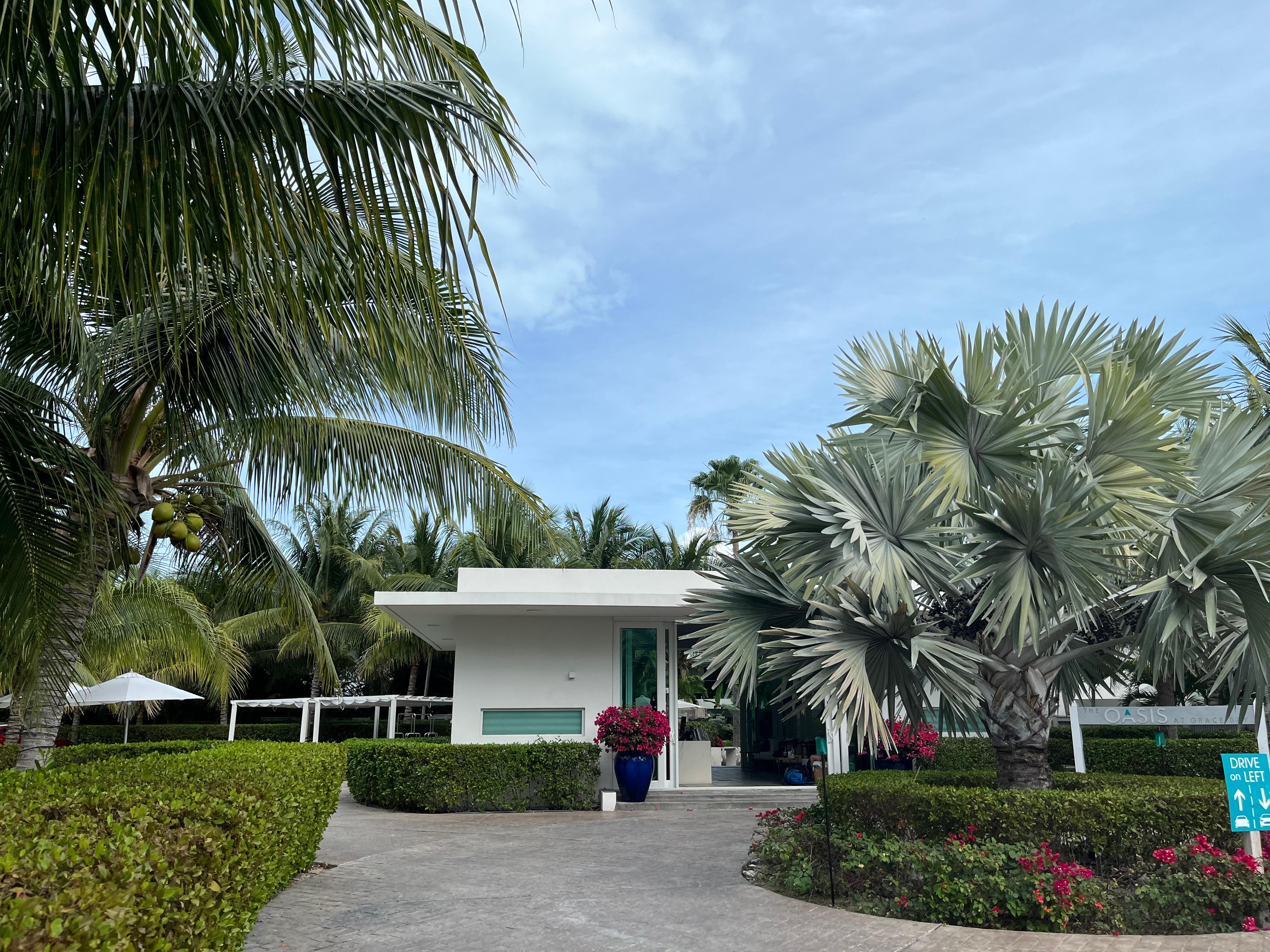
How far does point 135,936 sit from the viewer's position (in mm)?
2822

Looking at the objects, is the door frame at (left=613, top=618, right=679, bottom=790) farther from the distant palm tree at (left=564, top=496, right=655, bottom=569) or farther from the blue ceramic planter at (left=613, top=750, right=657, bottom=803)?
the distant palm tree at (left=564, top=496, right=655, bottom=569)

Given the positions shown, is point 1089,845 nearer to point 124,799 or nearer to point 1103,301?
point 1103,301

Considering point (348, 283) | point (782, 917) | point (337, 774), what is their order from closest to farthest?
1. point (348, 283)
2. point (782, 917)
3. point (337, 774)

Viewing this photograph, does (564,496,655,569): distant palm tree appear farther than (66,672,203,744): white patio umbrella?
Yes

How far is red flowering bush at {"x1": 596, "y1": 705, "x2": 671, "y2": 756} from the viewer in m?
13.8

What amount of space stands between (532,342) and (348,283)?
191cm

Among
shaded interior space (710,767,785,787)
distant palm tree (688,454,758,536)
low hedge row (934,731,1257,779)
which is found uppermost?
distant palm tree (688,454,758,536)

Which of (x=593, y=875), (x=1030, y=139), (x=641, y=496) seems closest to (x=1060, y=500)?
(x=593, y=875)

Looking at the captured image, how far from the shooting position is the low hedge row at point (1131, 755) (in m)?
13.7

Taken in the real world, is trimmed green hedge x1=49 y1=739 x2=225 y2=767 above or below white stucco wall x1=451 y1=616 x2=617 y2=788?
below

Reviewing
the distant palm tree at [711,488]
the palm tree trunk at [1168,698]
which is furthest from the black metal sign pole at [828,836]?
the distant palm tree at [711,488]

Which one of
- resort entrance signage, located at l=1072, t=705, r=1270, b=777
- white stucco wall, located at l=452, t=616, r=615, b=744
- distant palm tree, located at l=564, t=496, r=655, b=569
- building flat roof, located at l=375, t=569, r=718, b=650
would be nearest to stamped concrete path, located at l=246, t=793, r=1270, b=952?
resort entrance signage, located at l=1072, t=705, r=1270, b=777

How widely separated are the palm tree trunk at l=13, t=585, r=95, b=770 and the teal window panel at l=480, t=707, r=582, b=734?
8188 millimetres

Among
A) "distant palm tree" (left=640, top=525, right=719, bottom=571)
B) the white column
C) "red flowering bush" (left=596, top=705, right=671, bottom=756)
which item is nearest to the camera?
the white column
